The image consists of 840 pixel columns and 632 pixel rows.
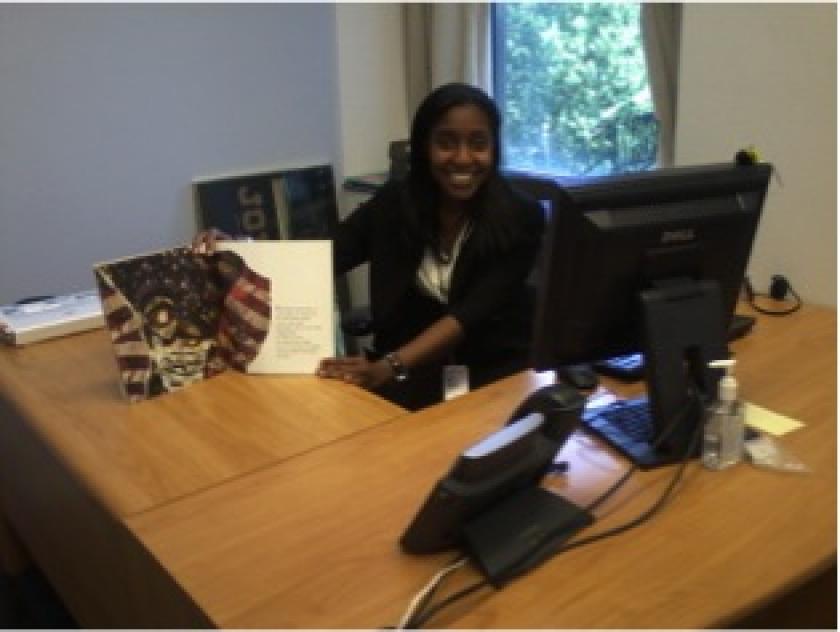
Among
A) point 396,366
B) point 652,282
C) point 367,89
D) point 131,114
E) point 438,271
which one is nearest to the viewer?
point 652,282

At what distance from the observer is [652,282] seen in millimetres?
1336

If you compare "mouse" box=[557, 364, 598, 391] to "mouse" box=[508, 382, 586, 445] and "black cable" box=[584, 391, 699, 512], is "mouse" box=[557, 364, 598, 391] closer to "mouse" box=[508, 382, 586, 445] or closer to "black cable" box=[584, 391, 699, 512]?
"black cable" box=[584, 391, 699, 512]

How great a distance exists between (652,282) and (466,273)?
0.79 metres

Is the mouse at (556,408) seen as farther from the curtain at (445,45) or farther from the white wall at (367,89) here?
the curtain at (445,45)

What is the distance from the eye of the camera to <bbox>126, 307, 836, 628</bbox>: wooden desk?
95 cm

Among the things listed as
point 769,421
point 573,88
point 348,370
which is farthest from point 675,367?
point 573,88

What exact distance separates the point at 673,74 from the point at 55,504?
83.8 inches

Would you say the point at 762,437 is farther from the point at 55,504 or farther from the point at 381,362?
the point at 55,504

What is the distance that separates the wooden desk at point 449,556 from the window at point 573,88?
5.62ft

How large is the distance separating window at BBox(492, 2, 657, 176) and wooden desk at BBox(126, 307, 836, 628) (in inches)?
67.5

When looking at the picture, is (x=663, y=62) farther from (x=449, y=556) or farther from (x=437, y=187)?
(x=449, y=556)

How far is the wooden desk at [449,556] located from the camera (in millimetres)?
952

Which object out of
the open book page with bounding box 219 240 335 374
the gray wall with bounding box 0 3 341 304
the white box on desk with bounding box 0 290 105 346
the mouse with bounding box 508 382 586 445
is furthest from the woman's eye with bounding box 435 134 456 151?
the gray wall with bounding box 0 3 341 304

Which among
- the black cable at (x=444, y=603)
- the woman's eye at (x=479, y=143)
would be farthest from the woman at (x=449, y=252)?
the black cable at (x=444, y=603)
